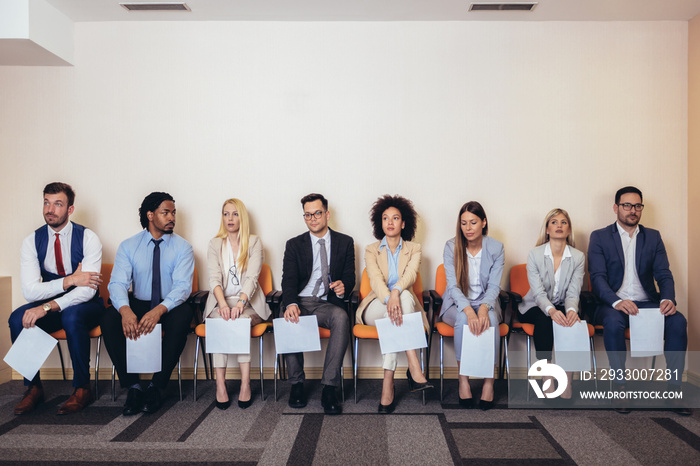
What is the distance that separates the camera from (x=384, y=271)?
11.5 feet

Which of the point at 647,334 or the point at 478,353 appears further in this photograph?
the point at 647,334

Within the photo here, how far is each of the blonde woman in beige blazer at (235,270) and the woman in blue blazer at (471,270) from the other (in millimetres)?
1516

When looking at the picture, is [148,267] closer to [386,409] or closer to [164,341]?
[164,341]

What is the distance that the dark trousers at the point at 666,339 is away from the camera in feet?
10.4

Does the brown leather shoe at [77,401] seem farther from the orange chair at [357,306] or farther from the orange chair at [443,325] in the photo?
the orange chair at [443,325]

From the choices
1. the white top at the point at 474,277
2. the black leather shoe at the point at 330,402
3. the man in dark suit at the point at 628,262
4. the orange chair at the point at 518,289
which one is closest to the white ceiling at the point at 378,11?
the man in dark suit at the point at 628,262

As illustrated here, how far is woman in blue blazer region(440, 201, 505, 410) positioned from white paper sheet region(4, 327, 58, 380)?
9.87ft

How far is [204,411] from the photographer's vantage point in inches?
124

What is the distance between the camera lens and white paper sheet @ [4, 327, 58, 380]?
10.3 feet

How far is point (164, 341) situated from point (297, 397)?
1098mm

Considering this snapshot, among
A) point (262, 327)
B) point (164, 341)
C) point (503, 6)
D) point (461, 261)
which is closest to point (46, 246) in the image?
point (164, 341)

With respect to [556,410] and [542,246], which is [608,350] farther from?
[542,246]

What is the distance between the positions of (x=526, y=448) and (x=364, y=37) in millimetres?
3509

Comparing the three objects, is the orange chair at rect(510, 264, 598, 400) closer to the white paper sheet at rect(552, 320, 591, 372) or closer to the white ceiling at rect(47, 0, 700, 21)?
the white paper sheet at rect(552, 320, 591, 372)
